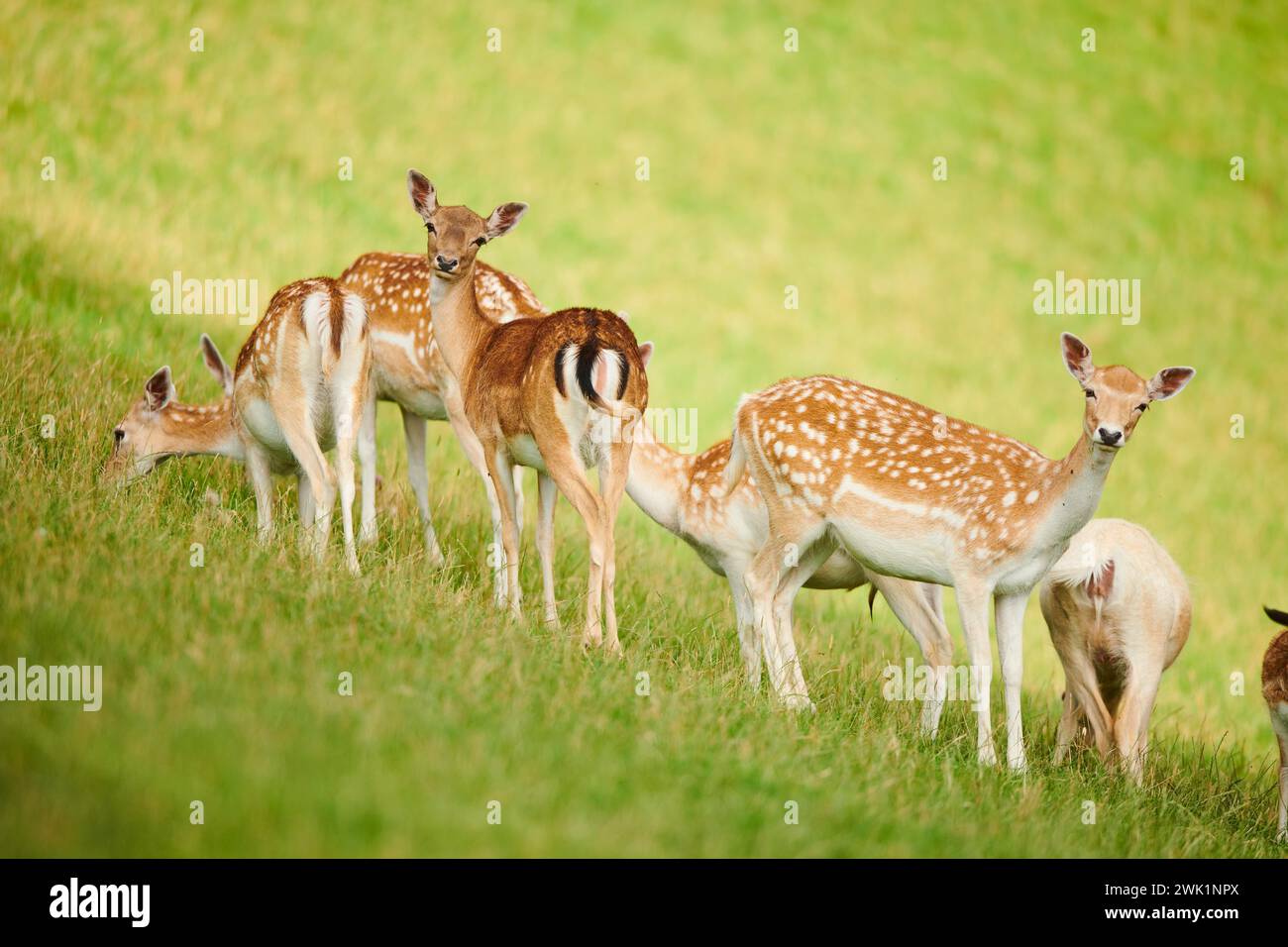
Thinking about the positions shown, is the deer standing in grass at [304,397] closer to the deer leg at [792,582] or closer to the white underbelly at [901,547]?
the deer leg at [792,582]

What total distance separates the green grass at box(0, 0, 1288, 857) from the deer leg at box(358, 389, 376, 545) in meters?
0.35

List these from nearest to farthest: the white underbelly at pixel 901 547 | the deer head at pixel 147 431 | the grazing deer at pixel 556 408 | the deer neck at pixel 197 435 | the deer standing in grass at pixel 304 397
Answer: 1. the white underbelly at pixel 901 547
2. the grazing deer at pixel 556 408
3. the deer standing in grass at pixel 304 397
4. the deer head at pixel 147 431
5. the deer neck at pixel 197 435

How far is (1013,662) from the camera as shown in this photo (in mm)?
7668

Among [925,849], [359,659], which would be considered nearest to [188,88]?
[359,659]

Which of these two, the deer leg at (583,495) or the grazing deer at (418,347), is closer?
the deer leg at (583,495)

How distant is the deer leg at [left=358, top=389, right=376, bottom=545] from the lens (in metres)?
8.88

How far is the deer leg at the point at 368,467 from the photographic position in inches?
350

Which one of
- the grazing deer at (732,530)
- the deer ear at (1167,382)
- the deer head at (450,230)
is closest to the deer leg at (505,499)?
the grazing deer at (732,530)

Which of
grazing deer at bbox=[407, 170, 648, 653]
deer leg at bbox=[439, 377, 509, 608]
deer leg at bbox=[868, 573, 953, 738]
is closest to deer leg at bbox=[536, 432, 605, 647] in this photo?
grazing deer at bbox=[407, 170, 648, 653]

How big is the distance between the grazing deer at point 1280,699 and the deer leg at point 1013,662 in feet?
4.35

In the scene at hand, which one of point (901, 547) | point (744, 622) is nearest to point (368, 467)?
point (744, 622)

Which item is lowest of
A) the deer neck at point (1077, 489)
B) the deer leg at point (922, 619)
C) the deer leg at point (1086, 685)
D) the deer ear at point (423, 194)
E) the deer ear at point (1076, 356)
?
the deer leg at point (1086, 685)

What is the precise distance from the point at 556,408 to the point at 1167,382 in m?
3.06

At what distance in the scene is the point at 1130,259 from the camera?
24.3 m
